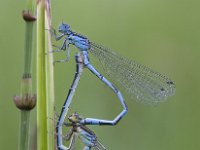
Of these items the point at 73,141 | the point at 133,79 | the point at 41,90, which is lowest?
the point at 73,141

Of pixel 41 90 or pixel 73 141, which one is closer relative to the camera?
pixel 41 90

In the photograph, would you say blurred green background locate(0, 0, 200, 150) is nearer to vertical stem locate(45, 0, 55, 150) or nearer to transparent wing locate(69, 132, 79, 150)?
transparent wing locate(69, 132, 79, 150)

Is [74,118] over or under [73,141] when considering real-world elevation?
over

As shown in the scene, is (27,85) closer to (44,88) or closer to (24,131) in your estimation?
(44,88)

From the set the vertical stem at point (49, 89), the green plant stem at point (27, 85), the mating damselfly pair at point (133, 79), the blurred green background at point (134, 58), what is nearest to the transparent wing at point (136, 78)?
the mating damselfly pair at point (133, 79)

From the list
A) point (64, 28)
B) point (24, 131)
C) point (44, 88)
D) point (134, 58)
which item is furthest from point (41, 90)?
point (134, 58)

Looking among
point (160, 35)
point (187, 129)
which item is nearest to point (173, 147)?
point (187, 129)

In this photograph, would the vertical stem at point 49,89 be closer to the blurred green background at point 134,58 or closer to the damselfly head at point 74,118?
the damselfly head at point 74,118
